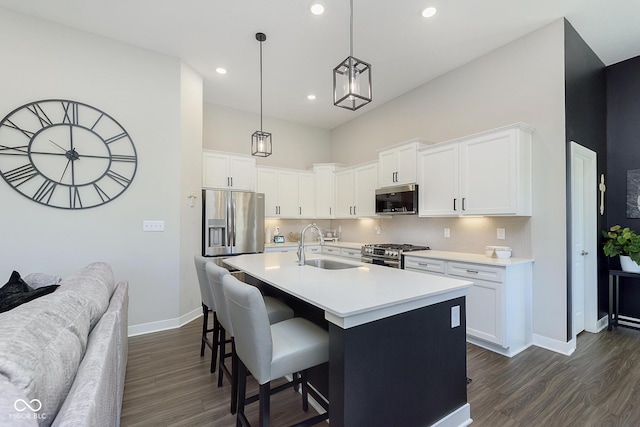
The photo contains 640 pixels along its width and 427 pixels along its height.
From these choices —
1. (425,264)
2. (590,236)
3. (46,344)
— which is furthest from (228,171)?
(590,236)

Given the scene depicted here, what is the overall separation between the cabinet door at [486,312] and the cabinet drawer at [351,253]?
188 cm

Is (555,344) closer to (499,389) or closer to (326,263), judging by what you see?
(499,389)

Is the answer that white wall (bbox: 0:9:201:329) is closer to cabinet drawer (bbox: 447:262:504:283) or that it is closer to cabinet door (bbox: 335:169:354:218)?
cabinet door (bbox: 335:169:354:218)

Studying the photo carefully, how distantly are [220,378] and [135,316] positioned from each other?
1.75 m

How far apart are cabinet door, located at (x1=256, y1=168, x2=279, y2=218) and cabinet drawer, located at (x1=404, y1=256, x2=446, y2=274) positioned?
266cm

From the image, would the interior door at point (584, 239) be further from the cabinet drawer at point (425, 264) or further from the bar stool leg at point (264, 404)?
the bar stool leg at point (264, 404)

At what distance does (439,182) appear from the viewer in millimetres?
3771

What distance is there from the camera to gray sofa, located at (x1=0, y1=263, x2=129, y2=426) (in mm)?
789

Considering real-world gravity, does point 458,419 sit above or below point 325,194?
below

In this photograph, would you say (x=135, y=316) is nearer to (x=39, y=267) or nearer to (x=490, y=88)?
(x=39, y=267)

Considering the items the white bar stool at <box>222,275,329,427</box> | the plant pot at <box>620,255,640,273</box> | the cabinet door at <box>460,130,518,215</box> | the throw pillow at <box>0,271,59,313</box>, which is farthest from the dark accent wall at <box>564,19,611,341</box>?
the throw pillow at <box>0,271,59,313</box>

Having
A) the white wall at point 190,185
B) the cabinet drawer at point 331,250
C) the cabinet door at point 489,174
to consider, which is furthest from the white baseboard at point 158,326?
the cabinet door at point 489,174

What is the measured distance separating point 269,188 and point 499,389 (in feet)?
14.1

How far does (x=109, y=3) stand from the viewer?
2.79 meters
